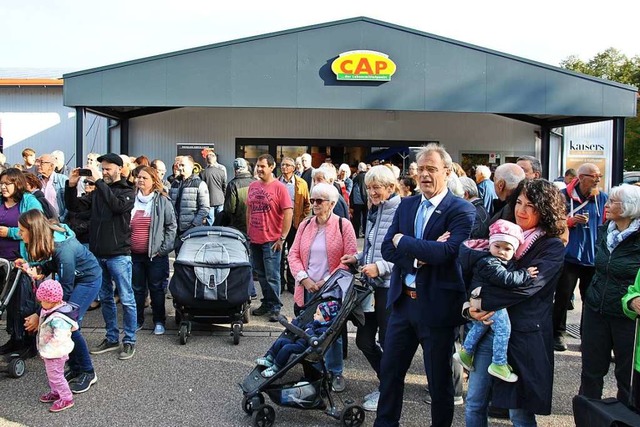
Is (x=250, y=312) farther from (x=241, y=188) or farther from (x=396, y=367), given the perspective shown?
(x=396, y=367)

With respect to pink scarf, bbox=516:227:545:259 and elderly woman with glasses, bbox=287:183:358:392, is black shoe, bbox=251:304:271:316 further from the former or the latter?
pink scarf, bbox=516:227:545:259

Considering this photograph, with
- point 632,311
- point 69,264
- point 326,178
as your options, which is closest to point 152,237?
point 69,264

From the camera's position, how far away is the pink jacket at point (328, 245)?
15.9 feet

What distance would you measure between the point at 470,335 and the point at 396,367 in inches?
24.1

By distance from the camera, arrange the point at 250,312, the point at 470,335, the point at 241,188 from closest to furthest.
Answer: the point at 470,335
the point at 250,312
the point at 241,188

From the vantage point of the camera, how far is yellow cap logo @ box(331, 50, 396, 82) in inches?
547

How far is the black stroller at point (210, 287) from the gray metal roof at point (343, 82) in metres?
8.27

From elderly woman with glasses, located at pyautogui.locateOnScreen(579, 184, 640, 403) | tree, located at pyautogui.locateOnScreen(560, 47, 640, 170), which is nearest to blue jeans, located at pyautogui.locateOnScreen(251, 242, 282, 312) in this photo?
elderly woman with glasses, located at pyautogui.locateOnScreen(579, 184, 640, 403)

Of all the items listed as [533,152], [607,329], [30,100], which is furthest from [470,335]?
[30,100]

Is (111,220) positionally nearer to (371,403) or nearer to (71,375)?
(71,375)

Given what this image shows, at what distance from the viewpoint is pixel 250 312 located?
7.24 metres

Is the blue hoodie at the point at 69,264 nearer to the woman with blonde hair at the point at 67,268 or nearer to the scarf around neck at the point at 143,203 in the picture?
the woman with blonde hair at the point at 67,268

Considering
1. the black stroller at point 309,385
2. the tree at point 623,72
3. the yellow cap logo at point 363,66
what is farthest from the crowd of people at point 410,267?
the tree at point 623,72

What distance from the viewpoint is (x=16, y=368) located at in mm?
4961
